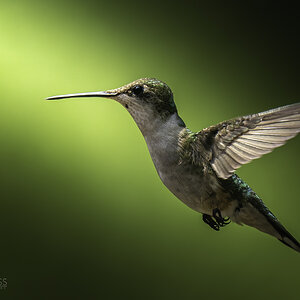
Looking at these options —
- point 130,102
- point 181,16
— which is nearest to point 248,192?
point 130,102

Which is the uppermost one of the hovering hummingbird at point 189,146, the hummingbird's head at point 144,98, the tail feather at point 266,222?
the hummingbird's head at point 144,98

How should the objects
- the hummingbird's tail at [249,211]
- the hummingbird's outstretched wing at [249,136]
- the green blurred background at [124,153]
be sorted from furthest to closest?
1. the green blurred background at [124,153]
2. the hummingbird's tail at [249,211]
3. the hummingbird's outstretched wing at [249,136]

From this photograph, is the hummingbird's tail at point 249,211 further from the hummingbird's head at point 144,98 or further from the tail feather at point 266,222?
the hummingbird's head at point 144,98

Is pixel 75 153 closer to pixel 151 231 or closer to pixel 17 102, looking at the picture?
pixel 17 102

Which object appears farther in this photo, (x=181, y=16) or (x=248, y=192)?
(x=181, y=16)

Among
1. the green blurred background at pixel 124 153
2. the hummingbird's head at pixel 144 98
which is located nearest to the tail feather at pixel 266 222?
the hummingbird's head at pixel 144 98

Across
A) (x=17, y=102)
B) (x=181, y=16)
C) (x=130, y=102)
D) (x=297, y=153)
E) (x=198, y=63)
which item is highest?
(x=181, y=16)

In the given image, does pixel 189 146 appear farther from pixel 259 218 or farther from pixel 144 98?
pixel 259 218
